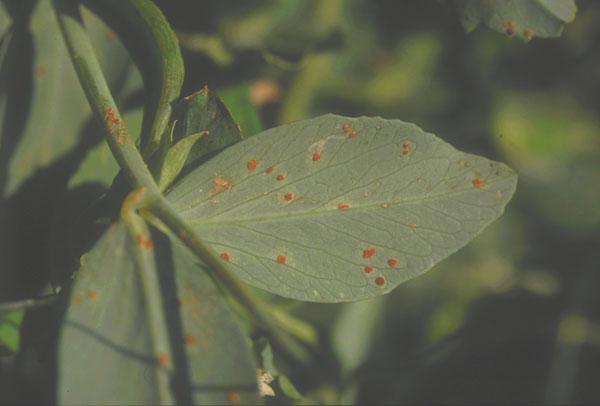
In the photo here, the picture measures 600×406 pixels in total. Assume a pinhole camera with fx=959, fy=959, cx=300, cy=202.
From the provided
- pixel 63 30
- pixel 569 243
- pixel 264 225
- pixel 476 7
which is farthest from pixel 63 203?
pixel 569 243

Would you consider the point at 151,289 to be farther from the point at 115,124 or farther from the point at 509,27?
the point at 509,27

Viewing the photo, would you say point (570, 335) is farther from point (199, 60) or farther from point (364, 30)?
point (199, 60)

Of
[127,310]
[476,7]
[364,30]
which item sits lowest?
[127,310]

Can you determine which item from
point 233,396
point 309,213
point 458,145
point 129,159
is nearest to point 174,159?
point 129,159

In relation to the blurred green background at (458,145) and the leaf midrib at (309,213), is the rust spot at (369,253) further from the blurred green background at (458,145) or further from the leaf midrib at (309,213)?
the blurred green background at (458,145)

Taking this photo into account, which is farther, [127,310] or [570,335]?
[570,335]

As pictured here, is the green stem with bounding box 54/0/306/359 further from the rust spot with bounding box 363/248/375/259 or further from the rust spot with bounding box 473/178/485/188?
the rust spot with bounding box 473/178/485/188
